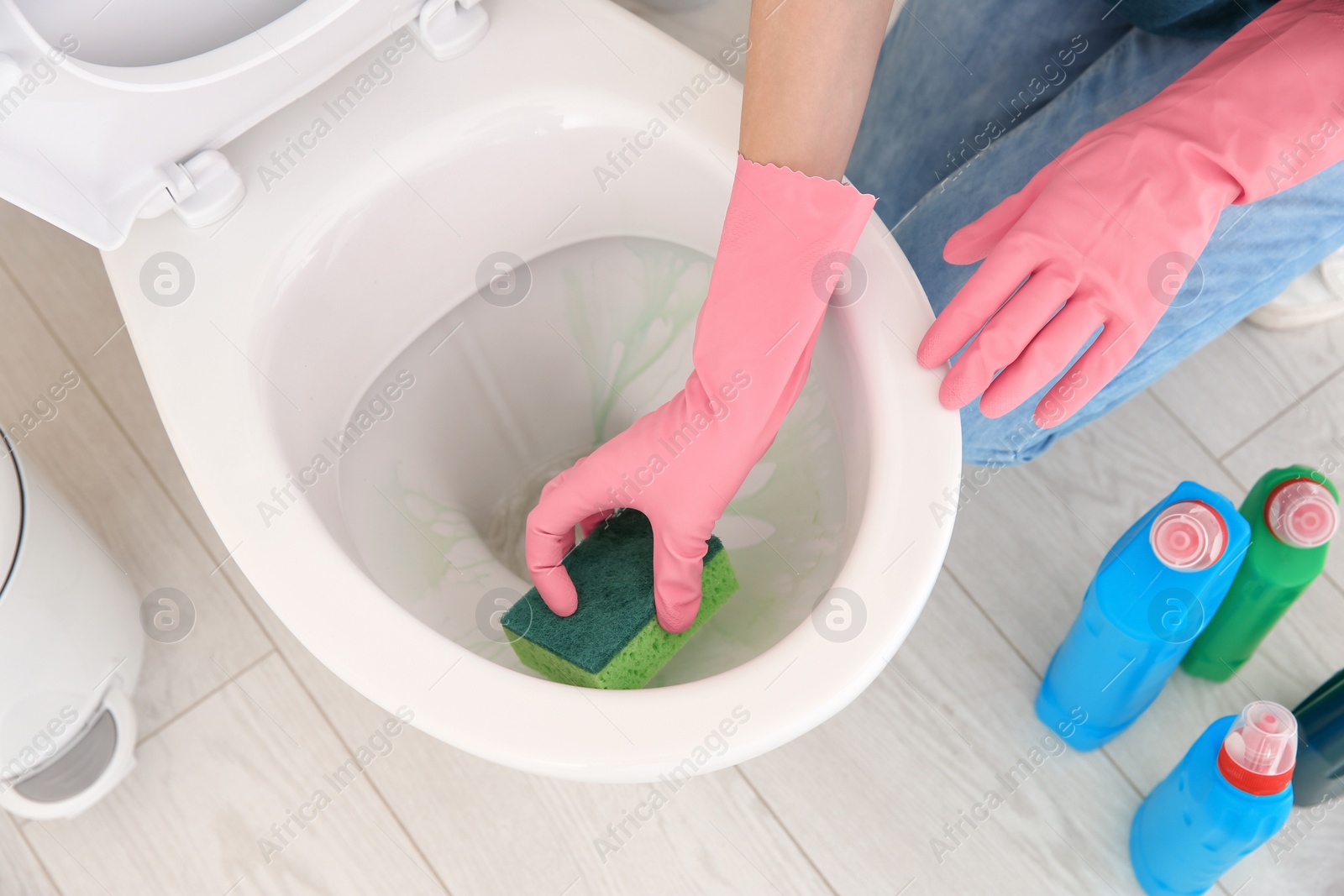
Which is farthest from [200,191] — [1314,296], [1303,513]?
[1314,296]

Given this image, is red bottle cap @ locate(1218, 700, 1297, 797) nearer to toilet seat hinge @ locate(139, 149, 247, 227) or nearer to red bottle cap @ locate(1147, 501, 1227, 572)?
red bottle cap @ locate(1147, 501, 1227, 572)

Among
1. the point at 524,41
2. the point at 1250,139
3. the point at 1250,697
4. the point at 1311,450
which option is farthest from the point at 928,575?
the point at 1311,450

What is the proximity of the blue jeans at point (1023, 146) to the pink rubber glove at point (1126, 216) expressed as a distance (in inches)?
3.8

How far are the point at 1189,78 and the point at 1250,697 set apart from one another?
0.64 m

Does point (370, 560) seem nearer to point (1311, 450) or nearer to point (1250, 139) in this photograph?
point (1250, 139)

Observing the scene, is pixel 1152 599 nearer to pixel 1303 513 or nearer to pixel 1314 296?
pixel 1303 513

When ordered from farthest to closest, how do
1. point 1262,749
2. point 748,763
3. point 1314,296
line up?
point 1314,296 → point 748,763 → point 1262,749

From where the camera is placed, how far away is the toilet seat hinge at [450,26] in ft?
2.19

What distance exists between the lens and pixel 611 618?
671 millimetres

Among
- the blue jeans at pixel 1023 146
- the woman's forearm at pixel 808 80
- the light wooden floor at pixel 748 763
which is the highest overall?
the woman's forearm at pixel 808 80

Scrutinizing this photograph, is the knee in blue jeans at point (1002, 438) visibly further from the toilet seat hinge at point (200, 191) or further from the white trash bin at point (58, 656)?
Answer: the white trash bin at point (58, 656)

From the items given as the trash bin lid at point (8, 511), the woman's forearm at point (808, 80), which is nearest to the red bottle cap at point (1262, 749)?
the woman's forearm at point (808, 80)

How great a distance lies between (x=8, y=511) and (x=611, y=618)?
1.58 feet

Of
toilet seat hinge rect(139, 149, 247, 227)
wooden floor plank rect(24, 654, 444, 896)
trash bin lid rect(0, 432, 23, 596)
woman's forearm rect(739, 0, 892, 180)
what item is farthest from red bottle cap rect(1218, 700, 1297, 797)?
trash bin lid rect(0, 432, 23, 596)
